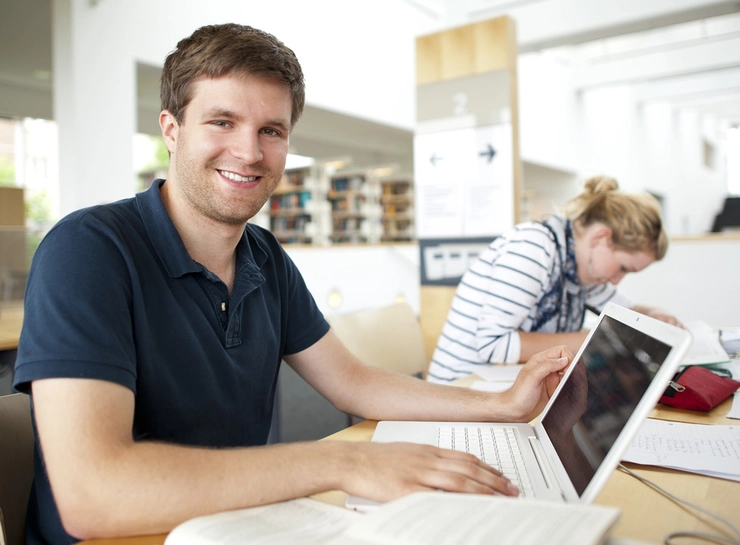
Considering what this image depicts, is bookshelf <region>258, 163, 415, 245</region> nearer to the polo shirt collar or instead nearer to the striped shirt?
the striped shirt

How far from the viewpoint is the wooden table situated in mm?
636

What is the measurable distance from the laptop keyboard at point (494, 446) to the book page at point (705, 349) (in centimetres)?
57

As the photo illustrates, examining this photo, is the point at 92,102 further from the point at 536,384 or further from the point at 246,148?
the point at 536,384

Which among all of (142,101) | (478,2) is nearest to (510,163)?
(478,2)

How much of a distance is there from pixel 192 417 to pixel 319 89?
4570mm

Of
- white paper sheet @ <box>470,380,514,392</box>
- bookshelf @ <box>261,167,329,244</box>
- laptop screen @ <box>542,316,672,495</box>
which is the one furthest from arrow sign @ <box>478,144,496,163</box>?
bookshelf @ <box>261,167,329,244</box>

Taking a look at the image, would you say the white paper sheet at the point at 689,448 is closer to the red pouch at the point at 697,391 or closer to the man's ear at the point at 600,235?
the red pouch at the point at 697,391

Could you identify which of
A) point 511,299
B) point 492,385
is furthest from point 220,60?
point 511,299

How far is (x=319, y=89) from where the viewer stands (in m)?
5.10

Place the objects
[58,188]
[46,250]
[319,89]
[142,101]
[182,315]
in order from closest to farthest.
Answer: [46,250] < [182,315] < [58,188] < [319,89] < [142,101]

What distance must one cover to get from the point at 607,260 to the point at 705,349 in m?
0.37

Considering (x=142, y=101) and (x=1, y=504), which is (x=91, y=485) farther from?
(x=142, y=101)

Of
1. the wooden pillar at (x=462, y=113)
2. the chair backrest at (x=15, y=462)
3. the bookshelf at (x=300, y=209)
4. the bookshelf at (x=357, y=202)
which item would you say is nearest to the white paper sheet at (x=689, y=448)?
the chair backrest at (x=15, y=462)

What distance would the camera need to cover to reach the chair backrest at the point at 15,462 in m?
0.92
